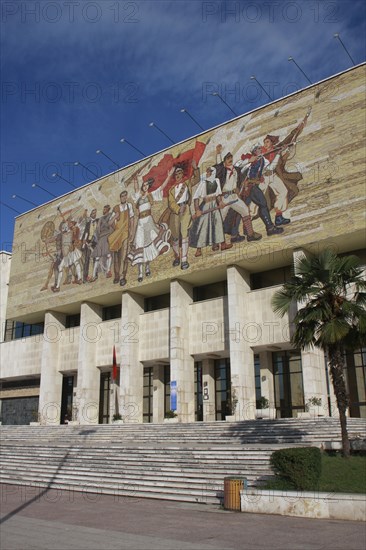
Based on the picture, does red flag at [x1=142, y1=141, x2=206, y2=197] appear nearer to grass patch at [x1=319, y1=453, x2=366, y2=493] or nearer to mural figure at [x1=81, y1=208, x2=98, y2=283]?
mural figure at [x1=81, y1=208, x2=98, y2=283]

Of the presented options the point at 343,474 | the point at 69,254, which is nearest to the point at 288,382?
the point at 343,474

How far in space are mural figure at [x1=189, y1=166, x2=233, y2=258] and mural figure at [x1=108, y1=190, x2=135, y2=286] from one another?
624cm

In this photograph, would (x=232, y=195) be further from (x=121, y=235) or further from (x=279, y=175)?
(x=121, y=235)

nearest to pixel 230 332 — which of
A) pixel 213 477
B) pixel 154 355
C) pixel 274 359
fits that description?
pixel 274 359

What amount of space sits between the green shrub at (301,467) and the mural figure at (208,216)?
19.6 m

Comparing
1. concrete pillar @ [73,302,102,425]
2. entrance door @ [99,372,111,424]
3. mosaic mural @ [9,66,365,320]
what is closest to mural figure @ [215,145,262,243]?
mosaic mural @ [9,66,365,320]

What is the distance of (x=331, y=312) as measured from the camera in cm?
1761

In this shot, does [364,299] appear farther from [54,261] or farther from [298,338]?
[54,261]

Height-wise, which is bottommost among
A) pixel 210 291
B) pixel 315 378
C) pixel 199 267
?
pixel 315 378

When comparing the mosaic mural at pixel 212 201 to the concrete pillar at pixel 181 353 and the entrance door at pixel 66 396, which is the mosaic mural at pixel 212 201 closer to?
the concrete pillar at pixel 181 353

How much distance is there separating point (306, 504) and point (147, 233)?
26662 mm

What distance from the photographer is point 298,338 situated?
18.1 meters

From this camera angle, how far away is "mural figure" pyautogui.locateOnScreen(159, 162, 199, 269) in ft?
115

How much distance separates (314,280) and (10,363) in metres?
37.3
